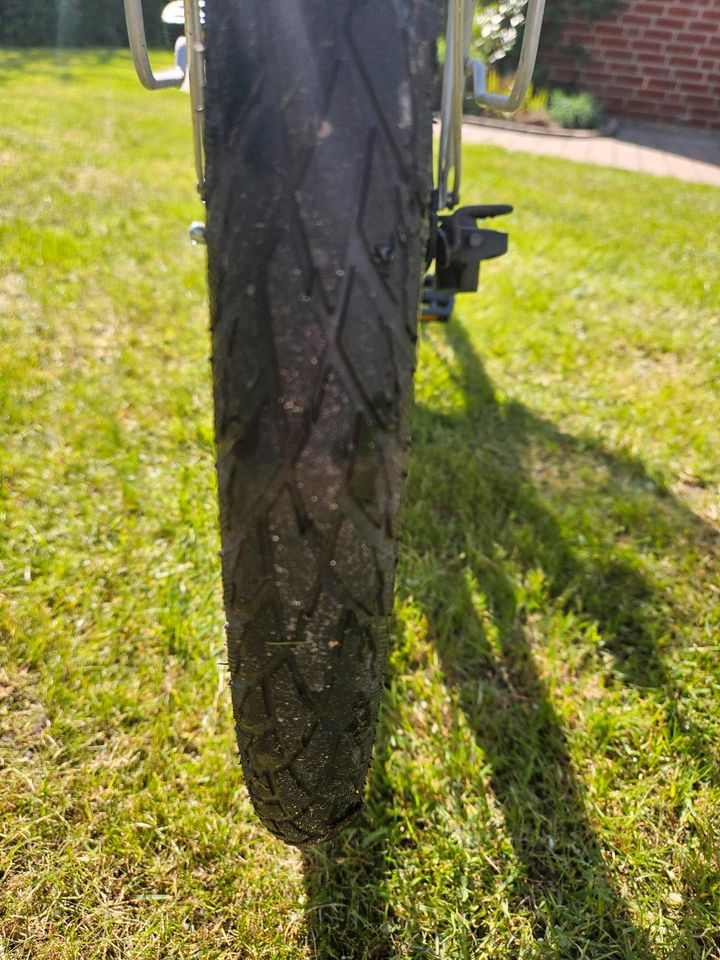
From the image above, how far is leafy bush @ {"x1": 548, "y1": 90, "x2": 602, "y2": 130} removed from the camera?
23.4 feet

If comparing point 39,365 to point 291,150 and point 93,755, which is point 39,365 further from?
point 291,150

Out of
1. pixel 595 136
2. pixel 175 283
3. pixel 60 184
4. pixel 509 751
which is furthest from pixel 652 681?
pixel 595 136

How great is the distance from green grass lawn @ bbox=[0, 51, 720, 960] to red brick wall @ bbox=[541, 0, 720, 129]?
6482 millimetres

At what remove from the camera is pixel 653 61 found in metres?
7.77

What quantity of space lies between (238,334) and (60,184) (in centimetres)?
387

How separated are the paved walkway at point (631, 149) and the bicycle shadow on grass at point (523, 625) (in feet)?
15.4

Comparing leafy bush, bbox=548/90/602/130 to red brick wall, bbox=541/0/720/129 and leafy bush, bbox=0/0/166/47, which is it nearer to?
red brick wall, bbox=541/0/720/129

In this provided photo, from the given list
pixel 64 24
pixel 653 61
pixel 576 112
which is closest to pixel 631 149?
pixel 576 112

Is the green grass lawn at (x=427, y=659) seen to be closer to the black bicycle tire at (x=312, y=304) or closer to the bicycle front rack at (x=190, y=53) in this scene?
the black bicycle tire at (x=312, y=304)

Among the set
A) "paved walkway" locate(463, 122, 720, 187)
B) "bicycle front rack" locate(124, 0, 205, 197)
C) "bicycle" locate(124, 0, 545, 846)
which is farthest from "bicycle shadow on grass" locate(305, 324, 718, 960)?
"paved walkway" locate(463, 122, 720, 187)

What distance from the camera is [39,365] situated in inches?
87.2

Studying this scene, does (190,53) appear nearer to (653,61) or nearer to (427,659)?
(427,659)

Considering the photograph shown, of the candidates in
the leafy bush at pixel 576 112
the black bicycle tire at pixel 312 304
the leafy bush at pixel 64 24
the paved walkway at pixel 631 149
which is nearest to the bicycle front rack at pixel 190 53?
the black bicycle tire at pixel 312 304

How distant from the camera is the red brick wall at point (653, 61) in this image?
24.5ft
